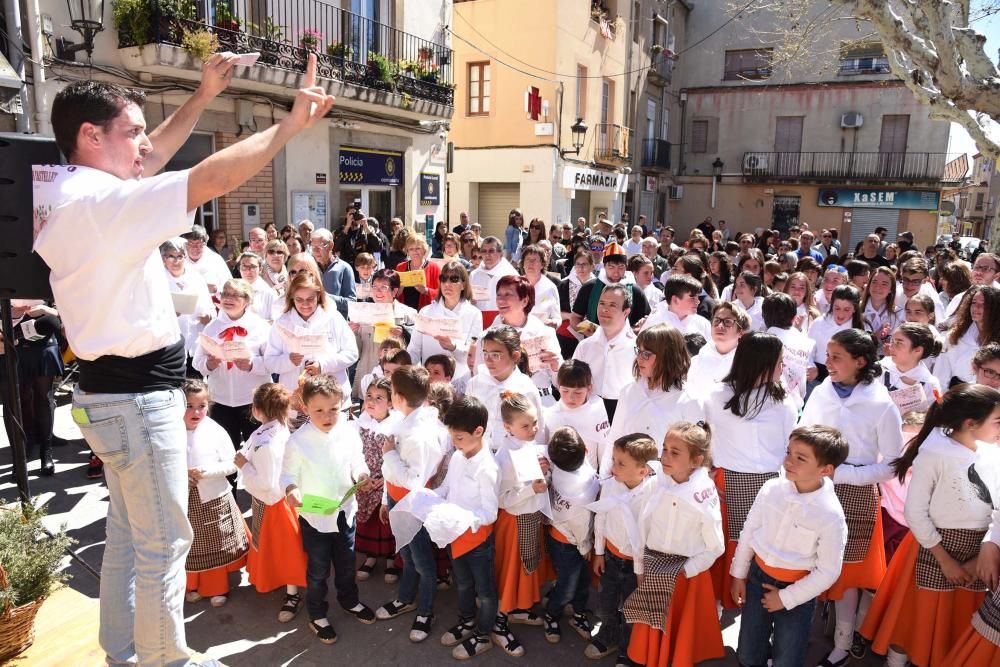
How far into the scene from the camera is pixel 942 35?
9.45 meters

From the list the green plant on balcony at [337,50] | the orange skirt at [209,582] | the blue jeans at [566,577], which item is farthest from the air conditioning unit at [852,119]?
the orange skirt at [209,582]

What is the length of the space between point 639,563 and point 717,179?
29009mm

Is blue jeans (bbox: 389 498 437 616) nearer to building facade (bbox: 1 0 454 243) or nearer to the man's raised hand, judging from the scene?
the man's raised hand

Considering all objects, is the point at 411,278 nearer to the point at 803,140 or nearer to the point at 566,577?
the point at 566,577

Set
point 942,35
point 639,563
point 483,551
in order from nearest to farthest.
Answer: point 639,563 → point 483,551 → point 942,35

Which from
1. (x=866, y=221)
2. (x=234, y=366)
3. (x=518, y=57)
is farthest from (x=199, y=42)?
(x=866, y=221)

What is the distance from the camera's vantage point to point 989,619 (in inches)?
117

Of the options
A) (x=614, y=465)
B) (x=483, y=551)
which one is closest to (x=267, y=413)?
(x=483, y=551)

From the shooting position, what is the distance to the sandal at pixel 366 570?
441cm

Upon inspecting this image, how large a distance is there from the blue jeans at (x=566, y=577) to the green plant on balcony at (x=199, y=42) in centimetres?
835

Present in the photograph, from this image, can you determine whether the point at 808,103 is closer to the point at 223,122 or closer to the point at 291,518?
the point at 223,122

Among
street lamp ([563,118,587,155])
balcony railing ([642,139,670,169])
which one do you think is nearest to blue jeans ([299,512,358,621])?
street lamp ([563,118,587,155])

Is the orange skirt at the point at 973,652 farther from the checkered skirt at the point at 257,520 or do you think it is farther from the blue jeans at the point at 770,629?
the checkered skirt at the point at 257,520

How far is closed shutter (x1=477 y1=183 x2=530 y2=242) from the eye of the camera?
20922 millimetres
